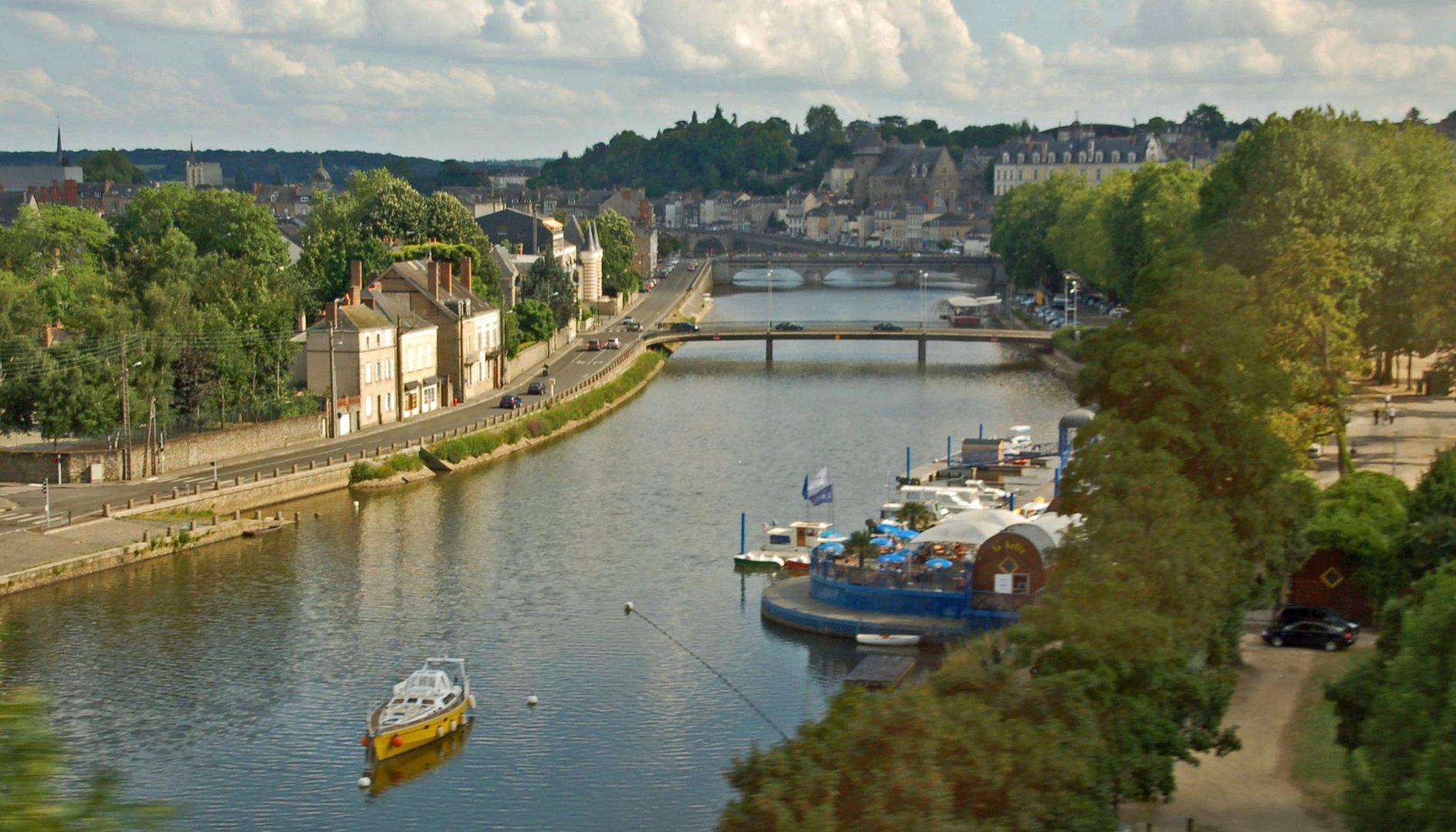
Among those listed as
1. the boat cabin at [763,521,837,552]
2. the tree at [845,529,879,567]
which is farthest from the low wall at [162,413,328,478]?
the tree at [845,529,879,567]

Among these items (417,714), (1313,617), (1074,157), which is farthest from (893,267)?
(417,714)

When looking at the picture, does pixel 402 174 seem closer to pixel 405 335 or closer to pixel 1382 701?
pixel 405 335

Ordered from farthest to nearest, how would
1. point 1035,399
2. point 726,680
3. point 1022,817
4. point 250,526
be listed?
point 1035,399
point 250,526
point 726,680
point 1022,817

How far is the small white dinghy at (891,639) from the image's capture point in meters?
23.2

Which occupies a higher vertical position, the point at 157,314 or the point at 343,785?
the point at 157,314

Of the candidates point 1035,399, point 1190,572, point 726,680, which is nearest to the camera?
point 1190,572

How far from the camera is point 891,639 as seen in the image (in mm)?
23297

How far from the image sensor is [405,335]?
42312 millimetres

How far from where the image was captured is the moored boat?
762 inches

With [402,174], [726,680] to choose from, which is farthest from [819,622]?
[402,174]

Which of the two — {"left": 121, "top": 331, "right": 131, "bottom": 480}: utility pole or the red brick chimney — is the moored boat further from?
the red brick chimney

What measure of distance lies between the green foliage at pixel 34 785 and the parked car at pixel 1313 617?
18787 mm

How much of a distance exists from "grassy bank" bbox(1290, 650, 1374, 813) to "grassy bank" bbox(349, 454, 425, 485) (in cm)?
2032

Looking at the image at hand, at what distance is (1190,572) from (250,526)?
59.3ft
